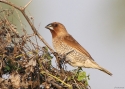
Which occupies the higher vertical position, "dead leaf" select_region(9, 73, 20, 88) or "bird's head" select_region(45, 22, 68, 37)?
"bird's head" select_region(45, 22, 68, 37)

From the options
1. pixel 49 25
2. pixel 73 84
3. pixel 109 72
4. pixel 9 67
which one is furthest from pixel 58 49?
pixel 9 67

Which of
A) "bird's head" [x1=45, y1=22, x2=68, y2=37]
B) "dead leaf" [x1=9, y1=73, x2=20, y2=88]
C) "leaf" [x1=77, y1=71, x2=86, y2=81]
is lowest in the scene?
"leaf" [x1=77, y1=71, x2=86, y2=81]

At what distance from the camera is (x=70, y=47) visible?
6492 millimetres

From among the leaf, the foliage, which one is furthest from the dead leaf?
the leaf

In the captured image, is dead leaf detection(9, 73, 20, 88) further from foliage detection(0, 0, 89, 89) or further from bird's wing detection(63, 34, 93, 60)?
bird's wing detection(63, 34, 93, 60)

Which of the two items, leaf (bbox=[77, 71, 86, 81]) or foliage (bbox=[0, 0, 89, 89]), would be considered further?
leaf (bbox=[77, 71, 86, 81])

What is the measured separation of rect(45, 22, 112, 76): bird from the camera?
6.39 metres

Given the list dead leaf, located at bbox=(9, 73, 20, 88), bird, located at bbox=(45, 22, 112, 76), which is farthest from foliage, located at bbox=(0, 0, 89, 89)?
bird, located at bbox=(45, 22, 112, 76)

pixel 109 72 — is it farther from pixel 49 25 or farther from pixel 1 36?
pixel 1 36

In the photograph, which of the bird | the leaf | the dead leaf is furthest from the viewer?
the bird

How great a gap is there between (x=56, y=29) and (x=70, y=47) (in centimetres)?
36

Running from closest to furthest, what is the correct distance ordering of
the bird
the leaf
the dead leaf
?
1. the dead leaf
2. the leaf
3. the bird

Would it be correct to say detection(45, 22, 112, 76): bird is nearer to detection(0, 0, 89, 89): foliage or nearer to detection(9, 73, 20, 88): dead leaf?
detection(0, 0, 89, 89): foliage

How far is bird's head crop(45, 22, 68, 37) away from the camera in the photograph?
645 cm
